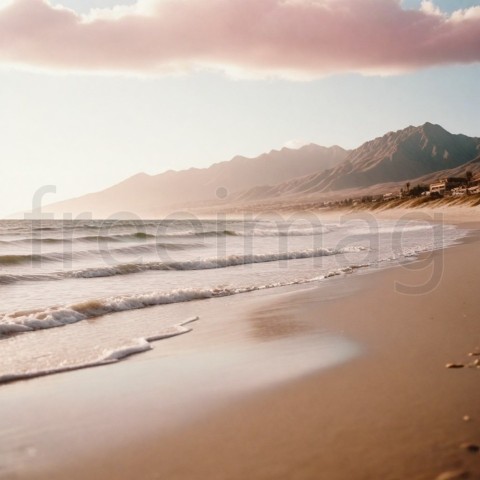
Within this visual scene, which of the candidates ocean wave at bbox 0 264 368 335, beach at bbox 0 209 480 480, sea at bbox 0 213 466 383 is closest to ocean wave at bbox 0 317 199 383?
sea at bbox 0 213 466 383

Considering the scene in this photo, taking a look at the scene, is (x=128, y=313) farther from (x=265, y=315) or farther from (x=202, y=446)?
(x=202, y=446)

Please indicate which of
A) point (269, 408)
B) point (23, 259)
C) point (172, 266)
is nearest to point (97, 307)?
point (269, 408)

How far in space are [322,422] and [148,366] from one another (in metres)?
2.72

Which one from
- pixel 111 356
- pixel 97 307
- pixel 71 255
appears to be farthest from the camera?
pixel 71 255

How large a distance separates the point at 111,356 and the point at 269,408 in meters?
2.86

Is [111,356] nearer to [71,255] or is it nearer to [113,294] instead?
[113,294]

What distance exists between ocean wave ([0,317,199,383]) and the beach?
7.3 inches

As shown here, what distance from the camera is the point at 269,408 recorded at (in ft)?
14.0

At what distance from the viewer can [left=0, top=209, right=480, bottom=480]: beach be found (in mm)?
3266

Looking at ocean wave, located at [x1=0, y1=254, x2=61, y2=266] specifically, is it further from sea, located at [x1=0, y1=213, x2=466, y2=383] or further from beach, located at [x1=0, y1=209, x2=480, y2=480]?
beach, located at [x1=0, y1=209, x2=480, y2=480]

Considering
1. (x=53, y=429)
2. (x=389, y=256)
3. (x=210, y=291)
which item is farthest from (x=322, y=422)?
(x=389, y=256)

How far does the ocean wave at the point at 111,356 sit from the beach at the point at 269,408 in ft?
0.61

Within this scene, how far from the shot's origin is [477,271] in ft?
43.1

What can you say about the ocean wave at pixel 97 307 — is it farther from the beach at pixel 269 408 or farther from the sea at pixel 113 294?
the beach at pixel 269 408
